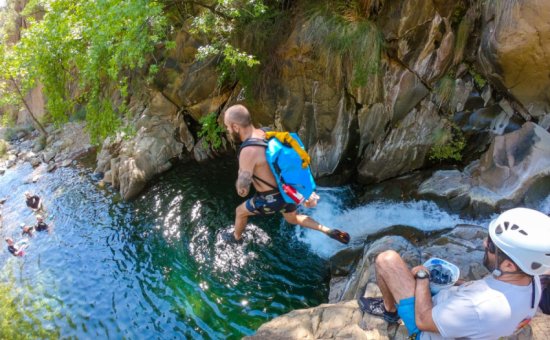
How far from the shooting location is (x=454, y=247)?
565 cm

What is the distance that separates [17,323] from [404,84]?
370 inches

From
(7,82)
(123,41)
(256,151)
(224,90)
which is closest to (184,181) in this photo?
(224,90)

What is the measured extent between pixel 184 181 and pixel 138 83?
3434mm

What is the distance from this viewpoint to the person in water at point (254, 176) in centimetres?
504

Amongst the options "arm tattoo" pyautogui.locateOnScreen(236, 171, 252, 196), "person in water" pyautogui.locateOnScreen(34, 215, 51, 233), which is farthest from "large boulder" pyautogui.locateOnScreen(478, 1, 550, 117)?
"person in water" pyautogui.locateOnScreen(34, 215, 51, 233)

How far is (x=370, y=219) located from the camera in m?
7.91

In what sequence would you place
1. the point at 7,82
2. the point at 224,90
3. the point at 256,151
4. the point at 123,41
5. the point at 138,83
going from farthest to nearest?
the point at 7,82, the point at 138,83, the point at 224,90, the point at 123,41, the point at 256,151

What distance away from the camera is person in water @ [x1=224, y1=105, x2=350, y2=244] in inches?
198

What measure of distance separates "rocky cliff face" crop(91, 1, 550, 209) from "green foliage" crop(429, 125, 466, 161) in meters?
0.02

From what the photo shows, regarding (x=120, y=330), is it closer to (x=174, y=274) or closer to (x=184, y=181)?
(x=174, y=274)

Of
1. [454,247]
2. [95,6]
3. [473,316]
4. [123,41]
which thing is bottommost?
A: [454,247]

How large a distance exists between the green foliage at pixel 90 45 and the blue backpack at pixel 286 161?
3.79 m

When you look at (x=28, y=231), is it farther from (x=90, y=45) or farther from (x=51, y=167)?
(x=90, y=45)

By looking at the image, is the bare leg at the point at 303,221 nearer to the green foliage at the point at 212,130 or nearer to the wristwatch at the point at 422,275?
the wristwatch at the point at 422,275
